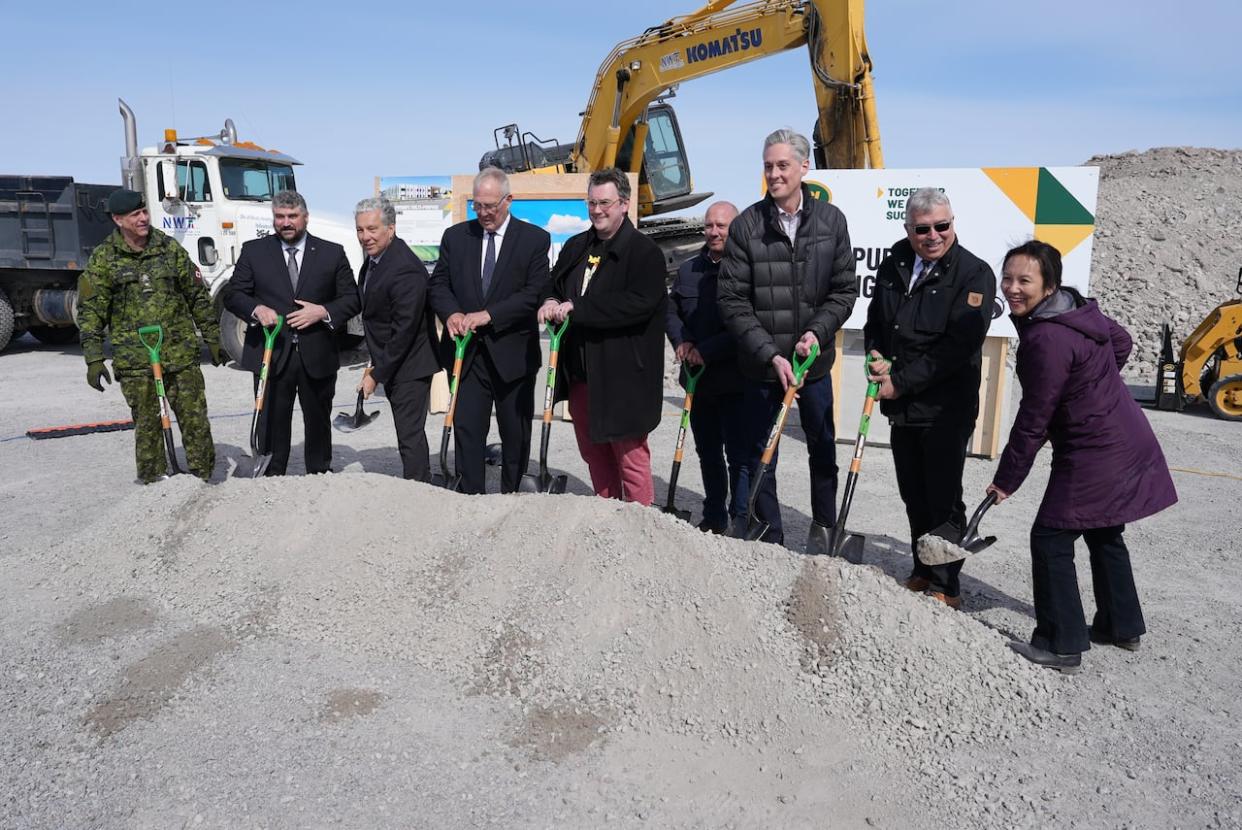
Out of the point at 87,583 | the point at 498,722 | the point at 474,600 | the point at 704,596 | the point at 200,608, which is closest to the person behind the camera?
the point at 498,722

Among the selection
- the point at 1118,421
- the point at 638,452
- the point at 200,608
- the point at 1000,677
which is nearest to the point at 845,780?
the point at 1000,677

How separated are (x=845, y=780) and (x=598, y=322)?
93.2 inches

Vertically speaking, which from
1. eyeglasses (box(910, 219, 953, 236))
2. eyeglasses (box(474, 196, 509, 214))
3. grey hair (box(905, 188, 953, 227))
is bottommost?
eyeglasses (box(910, 219, 953, 236))

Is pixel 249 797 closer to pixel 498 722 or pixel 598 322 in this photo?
pixel 498 722

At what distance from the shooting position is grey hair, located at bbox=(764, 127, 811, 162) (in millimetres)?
3969

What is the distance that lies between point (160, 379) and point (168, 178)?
7.08 m

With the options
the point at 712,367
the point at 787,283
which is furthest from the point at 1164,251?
the point at 787,283

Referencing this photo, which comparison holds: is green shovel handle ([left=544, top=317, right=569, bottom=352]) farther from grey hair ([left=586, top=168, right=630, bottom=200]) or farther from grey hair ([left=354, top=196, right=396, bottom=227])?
grey hair ([left=354, top=196, right=396, bottom=227])

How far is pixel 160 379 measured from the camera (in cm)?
519

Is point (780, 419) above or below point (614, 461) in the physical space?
above

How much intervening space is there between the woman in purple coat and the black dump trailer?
40.9 feet

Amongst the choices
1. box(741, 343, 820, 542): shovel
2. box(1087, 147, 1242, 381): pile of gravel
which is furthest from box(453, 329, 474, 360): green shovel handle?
box(1087, 147, 1242, 381): pile of gravel

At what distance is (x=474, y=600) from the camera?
3627mm

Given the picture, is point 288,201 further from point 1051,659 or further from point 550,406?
point 1051,659
